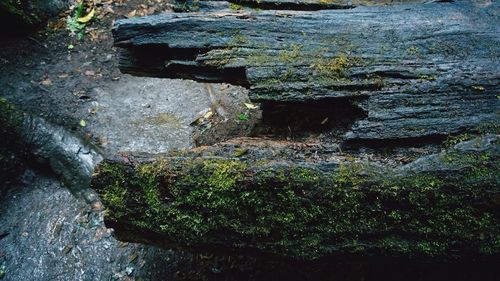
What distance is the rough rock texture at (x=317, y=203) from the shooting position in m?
2.27

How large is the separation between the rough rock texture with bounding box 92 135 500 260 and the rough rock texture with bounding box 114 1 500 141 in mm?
318

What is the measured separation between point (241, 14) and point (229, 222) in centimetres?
177

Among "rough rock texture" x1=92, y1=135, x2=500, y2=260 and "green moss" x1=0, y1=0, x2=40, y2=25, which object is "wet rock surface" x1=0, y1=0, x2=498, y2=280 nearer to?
"rough rock texture" x1=92, y1=135, x2=500, y2=260

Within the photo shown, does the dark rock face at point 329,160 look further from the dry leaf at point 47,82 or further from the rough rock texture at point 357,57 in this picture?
the dry leaf at point 47,82

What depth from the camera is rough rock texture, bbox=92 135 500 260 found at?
2271mm

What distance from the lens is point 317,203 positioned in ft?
7.75

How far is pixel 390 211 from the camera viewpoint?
2.32 meters

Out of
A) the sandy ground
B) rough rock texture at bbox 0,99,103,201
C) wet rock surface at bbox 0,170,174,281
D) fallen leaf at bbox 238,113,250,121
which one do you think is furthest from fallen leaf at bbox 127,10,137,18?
wet rock surface at bbox 0,170,174,281

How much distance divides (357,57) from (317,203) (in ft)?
3.97

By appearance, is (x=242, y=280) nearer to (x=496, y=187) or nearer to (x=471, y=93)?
(x=496, y=187)

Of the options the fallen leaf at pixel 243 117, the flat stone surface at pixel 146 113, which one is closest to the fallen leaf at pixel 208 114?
the flat stone surface at pixel 146 113

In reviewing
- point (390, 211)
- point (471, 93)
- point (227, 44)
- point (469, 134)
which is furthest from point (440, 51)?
point (227, 44)

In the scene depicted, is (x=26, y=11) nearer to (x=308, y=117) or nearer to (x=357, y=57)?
(x=308, y=117)

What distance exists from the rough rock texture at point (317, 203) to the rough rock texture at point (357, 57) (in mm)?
318
